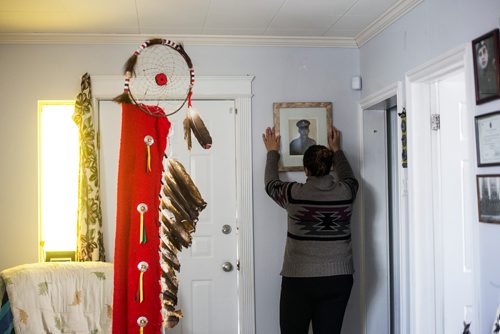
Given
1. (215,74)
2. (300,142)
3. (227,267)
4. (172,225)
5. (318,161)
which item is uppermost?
(215,74)

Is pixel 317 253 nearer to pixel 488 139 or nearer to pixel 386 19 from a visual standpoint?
pixel 488 139

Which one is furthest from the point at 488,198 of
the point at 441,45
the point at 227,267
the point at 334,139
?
the point at 227,267

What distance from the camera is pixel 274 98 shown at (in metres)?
3.86

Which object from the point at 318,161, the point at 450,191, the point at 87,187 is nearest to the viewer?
the point at 450,191

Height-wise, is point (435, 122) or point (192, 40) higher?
point (192, 40)

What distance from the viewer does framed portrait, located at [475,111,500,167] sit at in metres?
2.22

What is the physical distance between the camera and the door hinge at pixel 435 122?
9.68ft

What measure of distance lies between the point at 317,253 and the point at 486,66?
50.4 inches

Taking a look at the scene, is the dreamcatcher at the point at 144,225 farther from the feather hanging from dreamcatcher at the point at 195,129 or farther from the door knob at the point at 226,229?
the door knob at the point at 226,229

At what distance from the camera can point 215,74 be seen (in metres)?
3.80

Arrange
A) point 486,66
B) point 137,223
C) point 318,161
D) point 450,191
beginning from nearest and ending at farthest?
point 137,223 < point 486,66 < point 450,191 < point 318,161

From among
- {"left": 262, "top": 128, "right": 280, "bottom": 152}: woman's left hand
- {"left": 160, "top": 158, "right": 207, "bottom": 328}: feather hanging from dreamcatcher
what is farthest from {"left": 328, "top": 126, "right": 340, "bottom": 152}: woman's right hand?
{"left": 160, "top": 158, "right": 207, "bottom": 328}: feather hanging from dreamcatcher

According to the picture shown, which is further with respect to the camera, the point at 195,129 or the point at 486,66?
the point at 486,66

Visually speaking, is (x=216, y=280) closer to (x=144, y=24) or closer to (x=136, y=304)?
(x=144, y=24)
